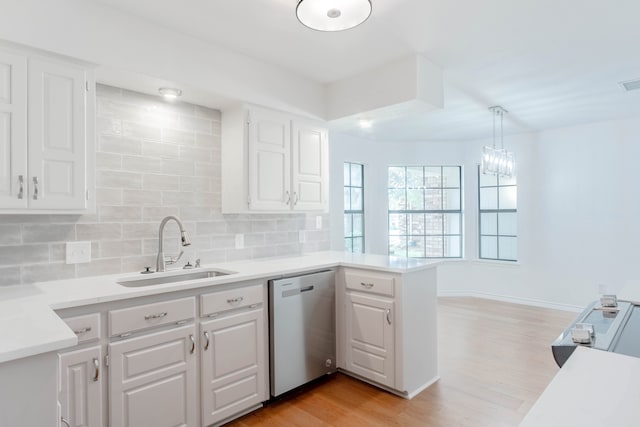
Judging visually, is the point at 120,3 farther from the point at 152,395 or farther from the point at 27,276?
the point at 152,395

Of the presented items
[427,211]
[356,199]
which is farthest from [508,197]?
[356,199]

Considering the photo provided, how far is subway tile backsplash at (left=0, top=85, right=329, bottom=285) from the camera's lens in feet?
7.06

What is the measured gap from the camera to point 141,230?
8.42 ft

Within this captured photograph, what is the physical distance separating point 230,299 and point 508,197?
15.2ft

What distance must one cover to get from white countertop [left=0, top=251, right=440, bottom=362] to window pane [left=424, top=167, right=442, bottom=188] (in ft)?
10.0

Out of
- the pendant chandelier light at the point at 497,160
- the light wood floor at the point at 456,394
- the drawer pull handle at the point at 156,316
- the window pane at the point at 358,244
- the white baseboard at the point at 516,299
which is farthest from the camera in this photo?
the window pane at the point at 358,244

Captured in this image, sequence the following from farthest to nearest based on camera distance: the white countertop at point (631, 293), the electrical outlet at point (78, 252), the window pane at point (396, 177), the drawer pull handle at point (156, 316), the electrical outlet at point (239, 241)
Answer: the window pane at point (396, 177), the electrical outlet at point (239, 241), the electrical outlet at point (78, 252), the drawer pull handle at point (156, 316), the white countertop at point (631, 293)

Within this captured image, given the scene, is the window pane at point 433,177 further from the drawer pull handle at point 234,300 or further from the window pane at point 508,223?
the drawer pull handle at point 234,300

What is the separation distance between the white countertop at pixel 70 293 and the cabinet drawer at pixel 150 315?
0.25 ft

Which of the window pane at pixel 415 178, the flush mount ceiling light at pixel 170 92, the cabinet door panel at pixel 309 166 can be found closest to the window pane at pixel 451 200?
the window pane at pixel 415 178

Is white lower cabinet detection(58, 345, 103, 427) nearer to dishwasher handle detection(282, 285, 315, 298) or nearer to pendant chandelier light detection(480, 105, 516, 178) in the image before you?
dishwasher handle detection(282, 285, 315, 298)

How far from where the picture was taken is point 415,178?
585cm

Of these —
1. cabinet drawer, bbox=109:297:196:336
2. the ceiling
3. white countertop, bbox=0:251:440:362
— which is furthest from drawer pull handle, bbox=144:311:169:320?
the ceiling

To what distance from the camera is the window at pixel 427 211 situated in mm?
5828
